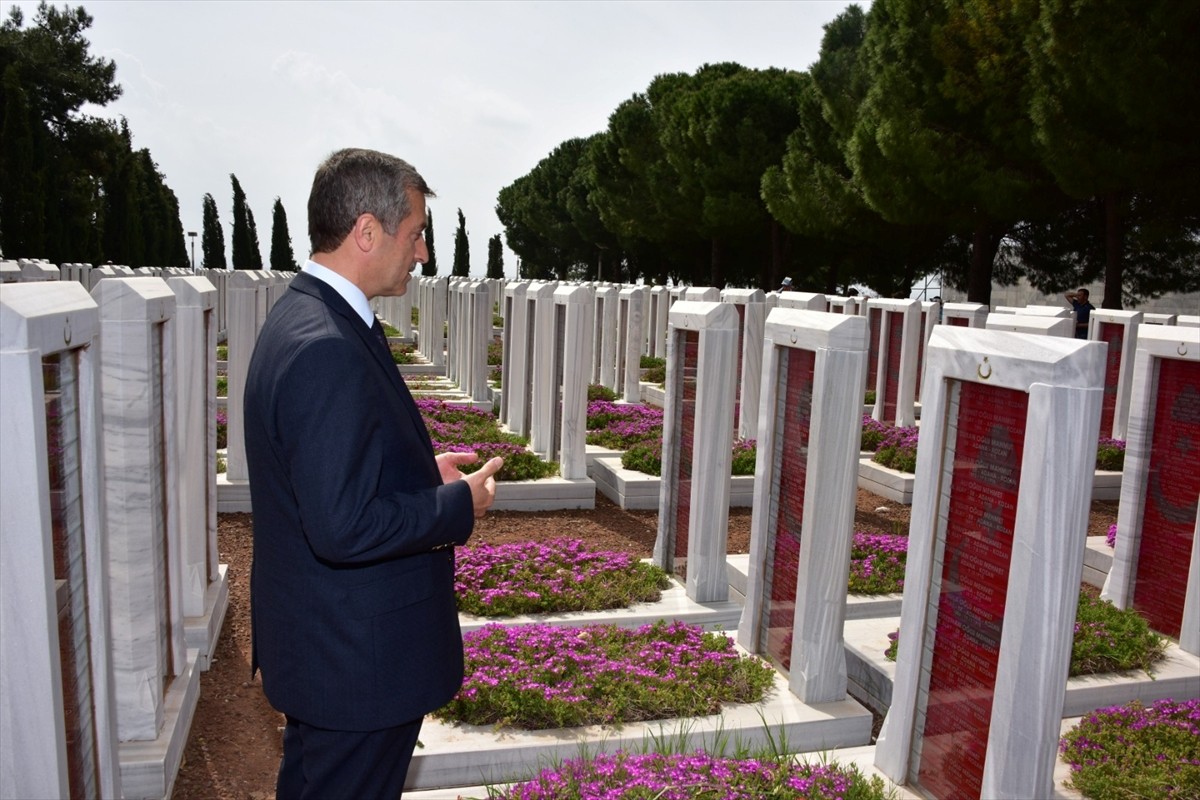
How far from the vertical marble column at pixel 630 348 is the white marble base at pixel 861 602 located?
25.5 feet

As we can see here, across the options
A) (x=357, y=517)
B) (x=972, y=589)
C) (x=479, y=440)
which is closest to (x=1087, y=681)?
(x=972, y=589)

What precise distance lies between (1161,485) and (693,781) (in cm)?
386

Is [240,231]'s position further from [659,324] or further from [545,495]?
[545,495]

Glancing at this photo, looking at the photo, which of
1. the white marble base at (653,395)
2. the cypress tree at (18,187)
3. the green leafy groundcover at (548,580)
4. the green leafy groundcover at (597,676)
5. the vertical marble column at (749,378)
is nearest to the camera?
the green leafy groundcover at (597,676)

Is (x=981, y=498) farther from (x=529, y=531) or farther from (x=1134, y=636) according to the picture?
(x=529, y=531)

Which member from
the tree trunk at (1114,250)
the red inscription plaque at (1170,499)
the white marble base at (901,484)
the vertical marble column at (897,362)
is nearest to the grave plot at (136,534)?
the red inscription plaque at (1170,499)

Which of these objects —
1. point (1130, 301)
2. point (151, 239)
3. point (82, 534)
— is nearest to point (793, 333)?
point (82, 534)

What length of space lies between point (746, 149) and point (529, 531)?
2724 cm

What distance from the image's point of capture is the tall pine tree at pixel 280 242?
239 ft

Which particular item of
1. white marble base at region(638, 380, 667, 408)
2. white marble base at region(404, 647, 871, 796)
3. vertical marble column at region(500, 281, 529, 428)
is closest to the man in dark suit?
white marble base at region(404, 647, 871, 796)

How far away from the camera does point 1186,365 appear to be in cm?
590

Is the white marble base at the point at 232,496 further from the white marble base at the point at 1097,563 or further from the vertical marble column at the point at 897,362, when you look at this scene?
the vertical marble column at the point at 897,362

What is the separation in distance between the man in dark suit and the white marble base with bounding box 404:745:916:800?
1.42 meters

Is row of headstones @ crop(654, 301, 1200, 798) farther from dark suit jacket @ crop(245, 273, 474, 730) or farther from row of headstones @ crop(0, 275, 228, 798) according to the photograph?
row of headstones @ crop(0, 275, 228, 798)
